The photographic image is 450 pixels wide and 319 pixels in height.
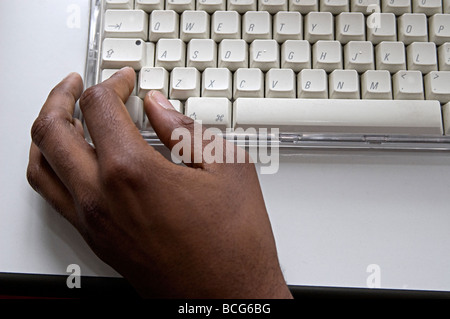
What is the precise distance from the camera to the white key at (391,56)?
454mm

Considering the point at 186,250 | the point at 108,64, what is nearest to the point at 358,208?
the point at 186,250

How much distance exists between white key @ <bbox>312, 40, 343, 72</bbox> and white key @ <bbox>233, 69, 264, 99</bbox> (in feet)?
0.21

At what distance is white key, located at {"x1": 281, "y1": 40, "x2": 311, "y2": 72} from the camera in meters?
0.45

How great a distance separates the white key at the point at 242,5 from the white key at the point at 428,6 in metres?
0.18

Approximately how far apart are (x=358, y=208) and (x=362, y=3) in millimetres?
221

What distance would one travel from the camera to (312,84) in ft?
1.46

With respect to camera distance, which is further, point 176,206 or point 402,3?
point 402,3

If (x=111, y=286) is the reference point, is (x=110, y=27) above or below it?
above

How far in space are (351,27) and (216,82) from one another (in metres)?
0.16

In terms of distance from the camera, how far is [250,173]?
40cm

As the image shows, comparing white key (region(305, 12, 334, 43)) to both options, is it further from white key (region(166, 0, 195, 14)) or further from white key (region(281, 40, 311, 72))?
white key (region(166, 0, 195, 14))

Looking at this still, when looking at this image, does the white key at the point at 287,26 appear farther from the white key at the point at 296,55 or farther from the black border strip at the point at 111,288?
the black border strip at the point at 111,288

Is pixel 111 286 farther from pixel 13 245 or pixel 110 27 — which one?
pixel 110 27
